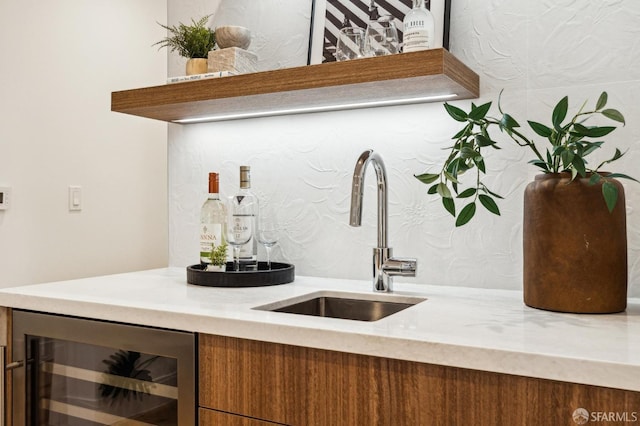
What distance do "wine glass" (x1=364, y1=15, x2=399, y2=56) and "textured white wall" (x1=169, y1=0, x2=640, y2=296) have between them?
18 centimetres

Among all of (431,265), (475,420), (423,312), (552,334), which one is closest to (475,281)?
(431,265)

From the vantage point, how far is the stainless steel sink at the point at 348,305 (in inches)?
51.1

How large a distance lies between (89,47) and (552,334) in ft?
8.12

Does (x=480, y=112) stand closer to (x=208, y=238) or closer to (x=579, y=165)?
(x=579, y=165)

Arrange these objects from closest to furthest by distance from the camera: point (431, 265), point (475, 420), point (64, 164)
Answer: point (475, 420) < point (431, 265) < point (64, 164)

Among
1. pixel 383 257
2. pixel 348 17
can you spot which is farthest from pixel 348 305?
pixel 348 17

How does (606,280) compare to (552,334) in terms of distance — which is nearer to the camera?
(552,334)

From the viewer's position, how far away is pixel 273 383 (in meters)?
1.00

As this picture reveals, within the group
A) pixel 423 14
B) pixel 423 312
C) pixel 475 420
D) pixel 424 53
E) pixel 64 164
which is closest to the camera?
pixel 475 420

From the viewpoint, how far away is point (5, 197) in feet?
7.33

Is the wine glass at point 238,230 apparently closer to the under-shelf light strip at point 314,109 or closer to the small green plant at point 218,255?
the small green plant at point 218,255

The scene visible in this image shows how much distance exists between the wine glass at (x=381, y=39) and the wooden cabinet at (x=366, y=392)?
784 mm

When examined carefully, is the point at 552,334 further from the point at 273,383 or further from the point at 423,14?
the point at 423,14

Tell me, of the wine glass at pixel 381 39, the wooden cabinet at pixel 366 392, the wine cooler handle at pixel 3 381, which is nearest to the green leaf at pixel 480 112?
the wine glass at pixel 381 39
